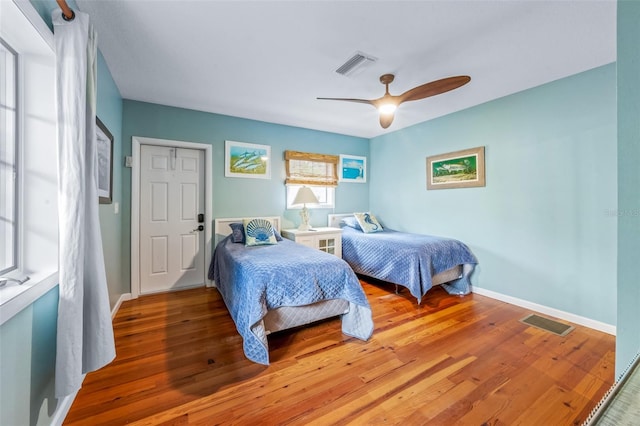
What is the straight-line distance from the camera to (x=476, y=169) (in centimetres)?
339

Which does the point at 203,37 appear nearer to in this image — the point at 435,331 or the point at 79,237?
the point at 79,237

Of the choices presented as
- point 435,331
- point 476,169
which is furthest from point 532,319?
point 476,169

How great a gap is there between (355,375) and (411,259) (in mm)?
1575

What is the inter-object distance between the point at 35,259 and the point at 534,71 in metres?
4.07

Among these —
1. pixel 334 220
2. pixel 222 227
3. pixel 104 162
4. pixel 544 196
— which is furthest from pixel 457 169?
pixel 104 162

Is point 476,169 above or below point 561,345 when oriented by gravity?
above

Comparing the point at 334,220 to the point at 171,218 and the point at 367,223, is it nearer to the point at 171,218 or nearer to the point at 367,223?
the point at 367,223

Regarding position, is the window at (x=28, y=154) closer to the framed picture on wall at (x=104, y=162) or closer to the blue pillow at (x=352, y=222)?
the framed picture on wall at (x=104, y=162)

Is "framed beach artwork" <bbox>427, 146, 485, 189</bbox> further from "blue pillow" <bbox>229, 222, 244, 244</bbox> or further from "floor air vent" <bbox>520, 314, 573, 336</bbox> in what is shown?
"blue pillow" <bbox>229, 222, 244, 244</bbox>

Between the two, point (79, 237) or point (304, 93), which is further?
point (304, 93)

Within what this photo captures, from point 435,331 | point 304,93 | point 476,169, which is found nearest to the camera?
point 435,331

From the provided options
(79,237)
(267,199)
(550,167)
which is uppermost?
(550,167)

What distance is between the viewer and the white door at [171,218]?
333 cm

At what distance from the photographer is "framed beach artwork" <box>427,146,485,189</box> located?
11.0 feet
